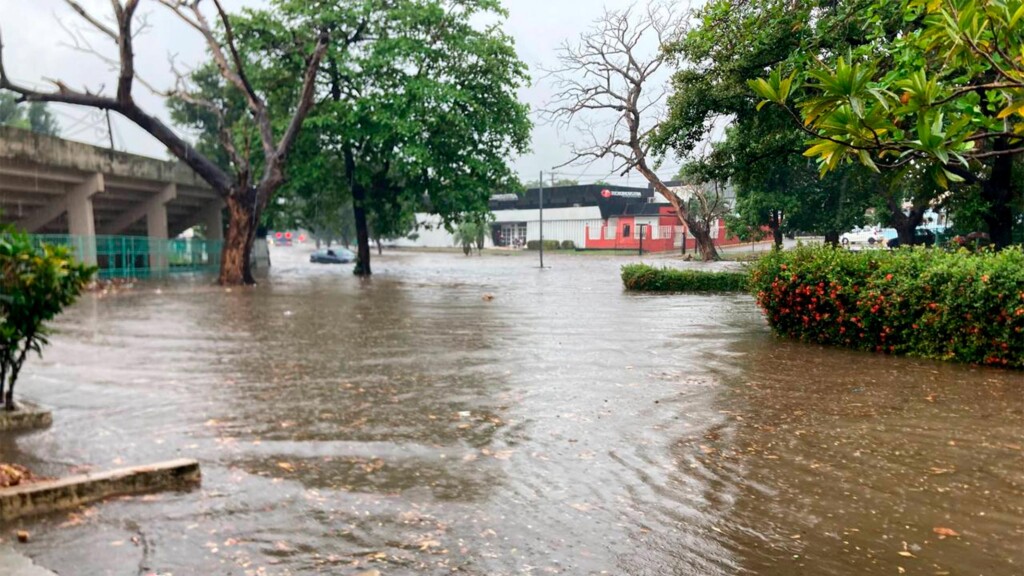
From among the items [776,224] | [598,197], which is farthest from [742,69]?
[598,197]

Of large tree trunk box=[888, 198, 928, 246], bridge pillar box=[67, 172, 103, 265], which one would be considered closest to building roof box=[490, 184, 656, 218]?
large tree trunk box=[888, 198, 928, 246]

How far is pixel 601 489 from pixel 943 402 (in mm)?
4562

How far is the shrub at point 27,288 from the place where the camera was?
6648 mm

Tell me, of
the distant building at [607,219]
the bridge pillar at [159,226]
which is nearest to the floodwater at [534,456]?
the bridge pillar at [159,226]

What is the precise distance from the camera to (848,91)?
2.68 metres

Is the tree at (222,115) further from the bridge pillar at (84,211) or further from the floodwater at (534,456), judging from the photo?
the floodwater at (534,456)

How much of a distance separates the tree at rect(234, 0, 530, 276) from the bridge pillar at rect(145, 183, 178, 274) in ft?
18.1

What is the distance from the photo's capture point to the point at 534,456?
6.24 metres

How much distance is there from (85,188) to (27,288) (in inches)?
923

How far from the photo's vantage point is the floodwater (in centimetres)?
437

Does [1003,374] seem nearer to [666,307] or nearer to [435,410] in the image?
[435,410]

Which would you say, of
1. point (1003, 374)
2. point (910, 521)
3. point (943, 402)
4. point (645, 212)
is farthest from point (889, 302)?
point (645, 212)

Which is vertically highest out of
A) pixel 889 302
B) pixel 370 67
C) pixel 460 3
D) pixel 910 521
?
pixel 460 3

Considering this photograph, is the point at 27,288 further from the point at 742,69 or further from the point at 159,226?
the point at 159,226
